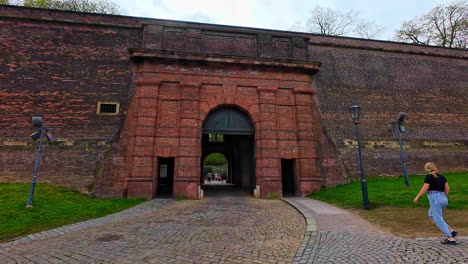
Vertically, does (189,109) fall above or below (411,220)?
above

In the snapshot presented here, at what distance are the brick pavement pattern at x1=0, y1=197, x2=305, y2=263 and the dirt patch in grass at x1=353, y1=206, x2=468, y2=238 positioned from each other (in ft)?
6.89

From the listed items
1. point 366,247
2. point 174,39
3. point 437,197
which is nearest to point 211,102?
point 174,39

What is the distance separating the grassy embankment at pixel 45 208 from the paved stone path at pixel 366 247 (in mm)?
6365

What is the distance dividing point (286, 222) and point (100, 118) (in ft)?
32.0

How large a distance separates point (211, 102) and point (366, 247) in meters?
9.38

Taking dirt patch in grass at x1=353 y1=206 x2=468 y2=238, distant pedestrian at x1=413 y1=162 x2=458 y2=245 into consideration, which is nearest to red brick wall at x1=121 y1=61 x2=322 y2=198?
dirt patch in grass at x1=353 y1=206 x2=468 y2=238

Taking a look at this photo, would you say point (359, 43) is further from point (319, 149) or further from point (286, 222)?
point (286, 222)

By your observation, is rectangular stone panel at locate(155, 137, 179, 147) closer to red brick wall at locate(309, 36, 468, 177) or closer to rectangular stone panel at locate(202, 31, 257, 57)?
rectangular stone panel at locate(202, 31, 257, 57)

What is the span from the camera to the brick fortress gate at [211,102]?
1129 centimetres

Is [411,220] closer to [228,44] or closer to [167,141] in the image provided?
[167,141]

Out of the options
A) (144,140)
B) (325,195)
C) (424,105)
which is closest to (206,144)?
(144,140)

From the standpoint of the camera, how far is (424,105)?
15.2m

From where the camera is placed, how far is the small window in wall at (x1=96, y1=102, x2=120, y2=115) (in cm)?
1168

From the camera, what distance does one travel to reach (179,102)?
39.5ft
